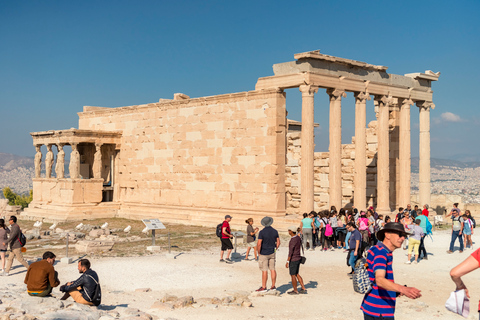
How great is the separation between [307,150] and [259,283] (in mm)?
10124

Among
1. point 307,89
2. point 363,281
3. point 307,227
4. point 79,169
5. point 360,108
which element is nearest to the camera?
point 363,281

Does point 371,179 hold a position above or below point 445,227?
above

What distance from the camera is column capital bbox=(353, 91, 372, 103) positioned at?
956 inches

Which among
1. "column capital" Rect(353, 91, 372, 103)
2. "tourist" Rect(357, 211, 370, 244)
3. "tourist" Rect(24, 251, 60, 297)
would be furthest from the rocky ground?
"column capital" Rect(353, 91, 372, 103)

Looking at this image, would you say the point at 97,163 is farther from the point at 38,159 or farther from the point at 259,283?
the point at 259,283

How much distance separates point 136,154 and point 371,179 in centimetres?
1256

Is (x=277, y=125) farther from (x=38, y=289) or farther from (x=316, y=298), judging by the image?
(x=38, y=289)

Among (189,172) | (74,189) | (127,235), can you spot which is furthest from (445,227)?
(74,189)

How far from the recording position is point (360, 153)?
957 inches

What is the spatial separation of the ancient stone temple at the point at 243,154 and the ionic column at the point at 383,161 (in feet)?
0.16

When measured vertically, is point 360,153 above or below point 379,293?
above

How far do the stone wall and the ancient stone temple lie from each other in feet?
0.17

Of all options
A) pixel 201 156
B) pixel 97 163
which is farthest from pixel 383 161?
pixel 97 163

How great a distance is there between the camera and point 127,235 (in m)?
22.8
